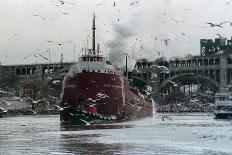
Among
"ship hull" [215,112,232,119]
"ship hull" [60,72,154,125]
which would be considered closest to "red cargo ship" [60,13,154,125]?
"ship hull" [60,72,154,125]

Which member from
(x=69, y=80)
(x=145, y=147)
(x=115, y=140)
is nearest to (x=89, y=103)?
(x=69, y=80)

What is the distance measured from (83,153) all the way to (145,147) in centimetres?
767

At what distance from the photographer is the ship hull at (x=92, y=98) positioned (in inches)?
4392

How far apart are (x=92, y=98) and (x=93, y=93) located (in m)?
0.99

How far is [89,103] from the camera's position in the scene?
371ft

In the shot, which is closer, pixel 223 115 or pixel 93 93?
pixel 93 93

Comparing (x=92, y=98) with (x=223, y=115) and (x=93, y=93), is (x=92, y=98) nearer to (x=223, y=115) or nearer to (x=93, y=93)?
(x=93, y=93)

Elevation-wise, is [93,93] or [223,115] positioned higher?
[93,93]

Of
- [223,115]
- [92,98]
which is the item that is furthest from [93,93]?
[223,115]

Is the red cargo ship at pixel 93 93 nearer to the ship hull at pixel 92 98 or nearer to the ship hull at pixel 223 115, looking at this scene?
the ship hull at pixel 92 98

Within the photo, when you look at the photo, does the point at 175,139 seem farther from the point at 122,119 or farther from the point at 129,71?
the point at 129,71

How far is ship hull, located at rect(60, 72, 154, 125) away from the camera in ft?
366

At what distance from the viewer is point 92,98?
114 m

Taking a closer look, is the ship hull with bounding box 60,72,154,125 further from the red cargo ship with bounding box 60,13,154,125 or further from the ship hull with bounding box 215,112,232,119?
→ the ship hull with bounding box 215,112,232,119
